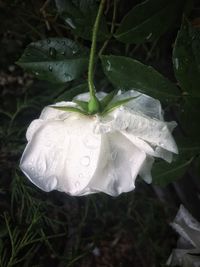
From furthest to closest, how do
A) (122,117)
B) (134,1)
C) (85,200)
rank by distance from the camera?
(85,200)
(134,1)
(122,117)

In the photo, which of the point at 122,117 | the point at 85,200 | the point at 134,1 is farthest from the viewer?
the point at 85,200

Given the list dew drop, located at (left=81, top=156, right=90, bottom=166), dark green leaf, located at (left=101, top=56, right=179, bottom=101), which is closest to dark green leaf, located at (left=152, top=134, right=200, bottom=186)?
dark green leaf, located at (left=101, top=56, right=179, bottom=101)

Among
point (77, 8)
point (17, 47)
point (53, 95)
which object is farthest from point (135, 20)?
point (17, 47)

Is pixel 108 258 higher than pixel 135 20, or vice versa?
pixel 135 20

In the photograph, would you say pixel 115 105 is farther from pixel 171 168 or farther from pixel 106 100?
pixel 171 168

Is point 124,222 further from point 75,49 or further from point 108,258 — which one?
point 75,49

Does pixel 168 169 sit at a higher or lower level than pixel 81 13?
lower

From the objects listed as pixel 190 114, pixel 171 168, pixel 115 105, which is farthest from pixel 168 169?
pixel 115 105

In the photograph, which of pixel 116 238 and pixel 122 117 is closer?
pixel 122 117
